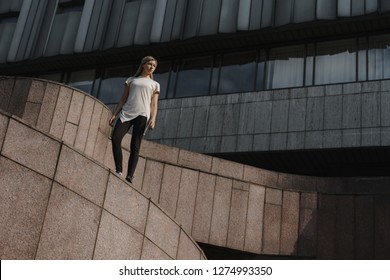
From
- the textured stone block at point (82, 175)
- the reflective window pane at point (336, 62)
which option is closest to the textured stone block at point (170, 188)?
the textured stone block at point (82, 175)

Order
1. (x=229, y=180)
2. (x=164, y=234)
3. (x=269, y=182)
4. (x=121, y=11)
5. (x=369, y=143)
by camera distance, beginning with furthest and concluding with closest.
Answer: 1. (x=121, y=11)
2. (x=369, y=143)
3. (x=269, y=182)
4. (x=229, y=180)
5. (x=164, y=234)

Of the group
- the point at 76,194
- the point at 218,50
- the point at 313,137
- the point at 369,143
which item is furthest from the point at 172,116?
the point at 76,194

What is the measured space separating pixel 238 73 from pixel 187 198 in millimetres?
10809

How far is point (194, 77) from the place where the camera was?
82.0 ft

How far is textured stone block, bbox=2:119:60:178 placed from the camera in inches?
272

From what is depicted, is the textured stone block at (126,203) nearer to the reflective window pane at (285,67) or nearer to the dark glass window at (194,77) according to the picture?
the reflective window pane at (285,67)

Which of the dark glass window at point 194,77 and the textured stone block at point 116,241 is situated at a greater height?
the dark glass window at point 194,77

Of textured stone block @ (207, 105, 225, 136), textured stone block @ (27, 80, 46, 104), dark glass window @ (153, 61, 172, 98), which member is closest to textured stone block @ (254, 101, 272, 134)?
textured stone block @ (207, 105, 225, 136)

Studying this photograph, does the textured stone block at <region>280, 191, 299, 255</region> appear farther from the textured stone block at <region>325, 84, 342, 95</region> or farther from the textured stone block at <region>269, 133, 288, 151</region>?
the textured stone block at <region>325, 84, 342, 95</region>

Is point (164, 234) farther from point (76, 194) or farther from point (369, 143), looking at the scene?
point (369, 143)

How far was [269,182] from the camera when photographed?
16.3 m

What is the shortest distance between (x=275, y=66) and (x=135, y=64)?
6.87 meters

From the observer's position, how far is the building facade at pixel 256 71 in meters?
21.0

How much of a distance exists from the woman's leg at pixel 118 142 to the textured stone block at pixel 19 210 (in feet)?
6.49
